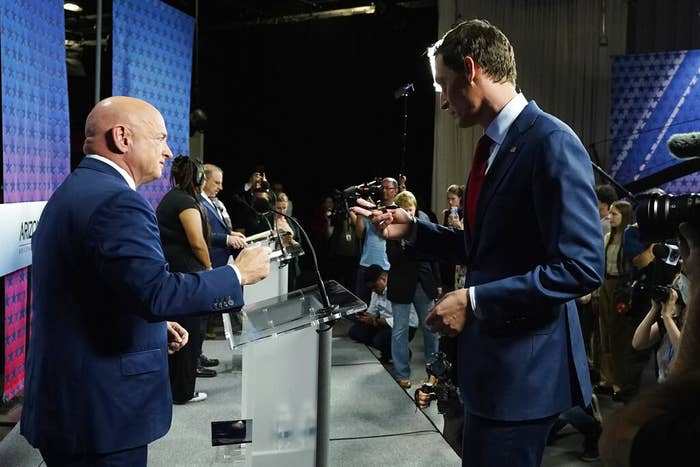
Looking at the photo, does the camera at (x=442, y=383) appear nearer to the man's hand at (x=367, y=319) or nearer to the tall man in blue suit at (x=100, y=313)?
the tall man in blue suit at (x=100, y=313)

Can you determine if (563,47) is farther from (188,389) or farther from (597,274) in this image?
(597,274)

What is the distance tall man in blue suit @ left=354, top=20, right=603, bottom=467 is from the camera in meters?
1.19

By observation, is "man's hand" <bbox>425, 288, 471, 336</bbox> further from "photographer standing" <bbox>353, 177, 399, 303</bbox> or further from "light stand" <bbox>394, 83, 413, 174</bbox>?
"light stand" <bbox>394, 83, 413, 174</bbox>

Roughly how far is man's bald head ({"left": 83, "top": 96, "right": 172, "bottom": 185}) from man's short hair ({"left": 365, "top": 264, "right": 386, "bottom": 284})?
3.38m

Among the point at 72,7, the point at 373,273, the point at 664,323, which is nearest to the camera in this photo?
the point at 664,323

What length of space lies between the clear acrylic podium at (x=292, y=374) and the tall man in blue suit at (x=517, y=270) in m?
0.37

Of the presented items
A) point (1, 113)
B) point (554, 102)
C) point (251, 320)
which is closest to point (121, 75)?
point (1, 113)

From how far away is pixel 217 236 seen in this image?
14.5 ft

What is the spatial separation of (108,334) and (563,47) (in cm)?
801

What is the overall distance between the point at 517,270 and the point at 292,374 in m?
0.93

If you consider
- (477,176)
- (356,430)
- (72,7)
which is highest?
(72,7)

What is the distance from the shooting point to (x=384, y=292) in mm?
4934

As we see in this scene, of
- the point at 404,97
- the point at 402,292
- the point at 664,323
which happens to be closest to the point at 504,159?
the point at 664,323

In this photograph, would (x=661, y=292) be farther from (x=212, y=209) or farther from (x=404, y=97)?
(x=404, y=97)
